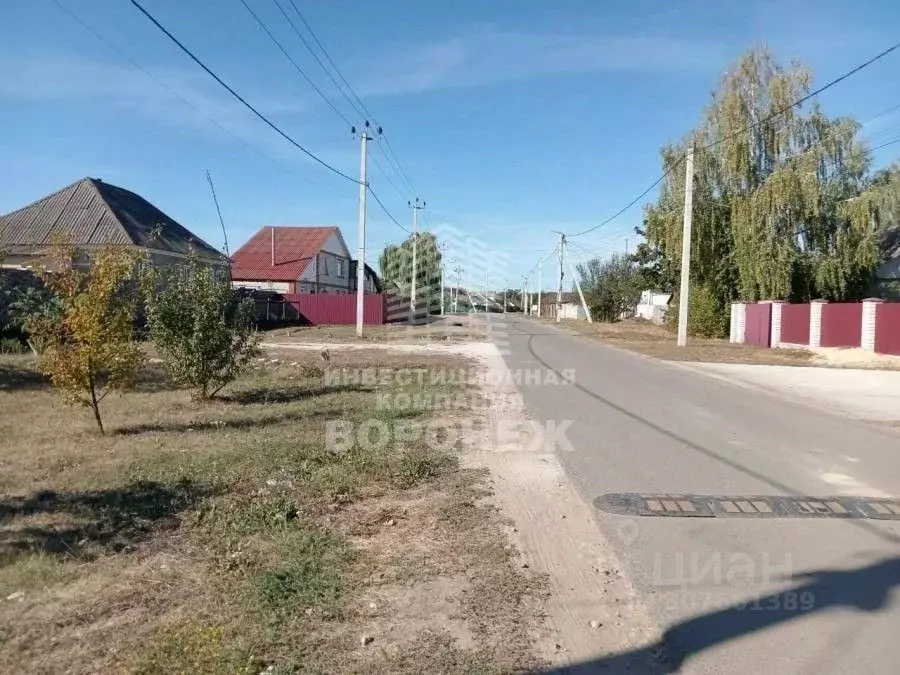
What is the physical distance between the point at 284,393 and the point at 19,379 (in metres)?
5.28

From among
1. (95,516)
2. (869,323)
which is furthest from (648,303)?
(95,516)

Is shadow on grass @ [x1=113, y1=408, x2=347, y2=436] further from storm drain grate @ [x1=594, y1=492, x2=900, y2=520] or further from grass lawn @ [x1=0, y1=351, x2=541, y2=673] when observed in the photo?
storm drain grate @ [x1=594, y1=492, x2=900, y2=520]

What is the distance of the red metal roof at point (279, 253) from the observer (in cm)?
4988

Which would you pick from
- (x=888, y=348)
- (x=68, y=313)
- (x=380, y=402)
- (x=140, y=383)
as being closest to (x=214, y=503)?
(x=68, y=313)

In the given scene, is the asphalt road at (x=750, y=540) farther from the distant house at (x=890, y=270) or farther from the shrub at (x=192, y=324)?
the distant house at (x=890, y=270)

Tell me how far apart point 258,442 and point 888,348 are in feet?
73.2

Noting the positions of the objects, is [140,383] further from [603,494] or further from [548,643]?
[548,643]

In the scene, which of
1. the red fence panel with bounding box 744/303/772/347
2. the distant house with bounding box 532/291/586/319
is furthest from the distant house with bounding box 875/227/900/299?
the distant house with bounding box 532/291/586/319

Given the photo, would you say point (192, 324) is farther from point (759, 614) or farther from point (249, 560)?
point (759, 614)

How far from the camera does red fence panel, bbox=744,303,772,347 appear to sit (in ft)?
96.0

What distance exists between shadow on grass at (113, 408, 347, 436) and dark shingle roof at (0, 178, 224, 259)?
22.7 m

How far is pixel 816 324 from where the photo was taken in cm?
2620

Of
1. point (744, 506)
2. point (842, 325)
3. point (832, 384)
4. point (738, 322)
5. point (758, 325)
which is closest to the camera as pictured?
point (744, 506)

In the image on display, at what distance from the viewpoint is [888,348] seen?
75.6ft
